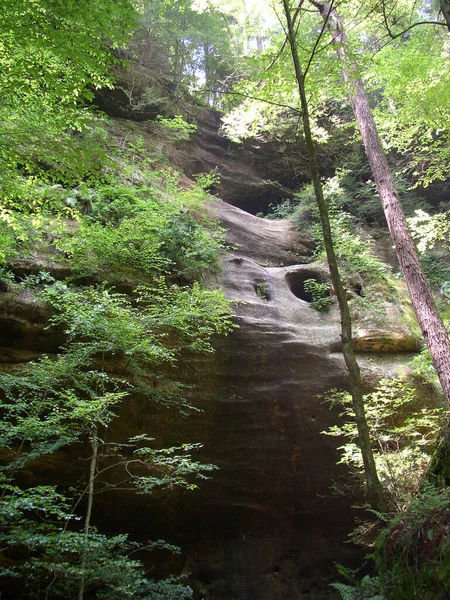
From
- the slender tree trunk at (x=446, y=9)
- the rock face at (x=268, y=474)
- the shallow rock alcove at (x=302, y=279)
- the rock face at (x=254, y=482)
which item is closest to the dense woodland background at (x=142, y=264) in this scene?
the slender tree trunk at (x=446, y=9)

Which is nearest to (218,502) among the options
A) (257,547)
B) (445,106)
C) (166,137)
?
(257,547)

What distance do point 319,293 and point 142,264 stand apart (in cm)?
588

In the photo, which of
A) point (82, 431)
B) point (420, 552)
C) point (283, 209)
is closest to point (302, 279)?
point (283, 209)

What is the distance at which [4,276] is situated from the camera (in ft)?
22.0

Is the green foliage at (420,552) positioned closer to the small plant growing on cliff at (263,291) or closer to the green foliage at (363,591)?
the green foliage at (363,591)

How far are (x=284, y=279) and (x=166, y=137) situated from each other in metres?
8.36

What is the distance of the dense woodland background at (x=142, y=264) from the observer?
384cm

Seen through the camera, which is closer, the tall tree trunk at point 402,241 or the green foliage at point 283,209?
the tall tree trunk at point 402,241

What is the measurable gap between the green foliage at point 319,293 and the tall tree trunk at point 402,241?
9.85 feet

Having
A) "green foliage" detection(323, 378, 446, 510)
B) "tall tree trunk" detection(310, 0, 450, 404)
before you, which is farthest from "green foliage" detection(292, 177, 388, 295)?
"green foliage" detection(323, 378, 446, 510)

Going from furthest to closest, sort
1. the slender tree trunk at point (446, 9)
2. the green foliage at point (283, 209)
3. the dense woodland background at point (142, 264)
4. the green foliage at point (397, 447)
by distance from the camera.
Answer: the green foliage at point (283, 209), the green foliage at point (397, 447), the slender tree trunk at point (446, 9), the dense woodland background at point (142, 264)

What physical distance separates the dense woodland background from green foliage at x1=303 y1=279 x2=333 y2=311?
113 millimetres

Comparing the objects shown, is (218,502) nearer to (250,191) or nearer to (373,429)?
(373,429)

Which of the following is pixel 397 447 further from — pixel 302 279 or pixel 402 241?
pixel 302 279
